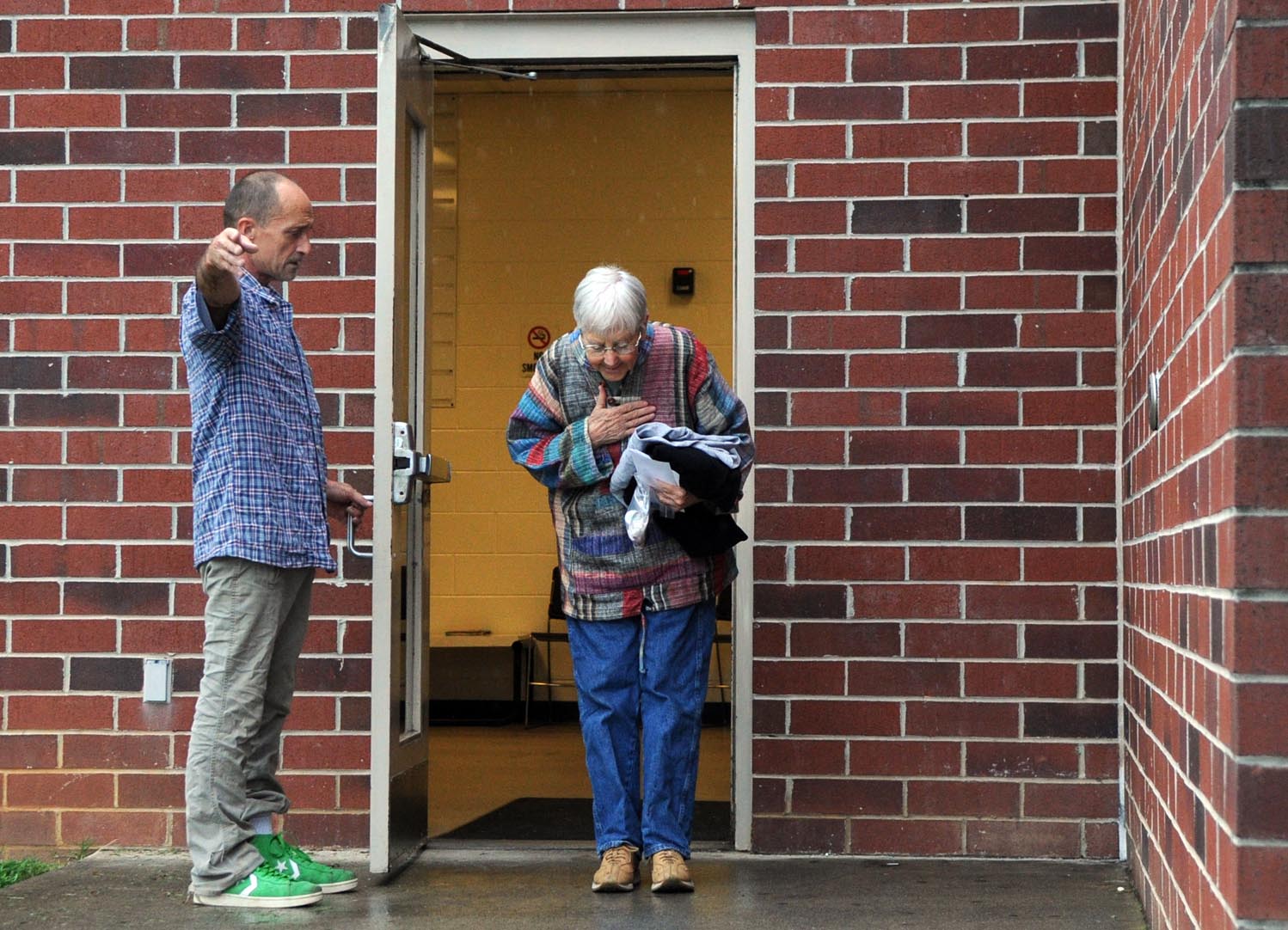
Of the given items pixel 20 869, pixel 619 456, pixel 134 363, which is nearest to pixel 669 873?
pixel 619 456

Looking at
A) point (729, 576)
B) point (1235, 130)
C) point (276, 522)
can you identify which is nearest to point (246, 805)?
point (276, 522)

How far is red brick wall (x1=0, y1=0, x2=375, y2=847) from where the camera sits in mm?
4734

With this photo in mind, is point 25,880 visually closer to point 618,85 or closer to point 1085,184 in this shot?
point 1085,184

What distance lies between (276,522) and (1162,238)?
2.11m

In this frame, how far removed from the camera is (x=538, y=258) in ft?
30.8

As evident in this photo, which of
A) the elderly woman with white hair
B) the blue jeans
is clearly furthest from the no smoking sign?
the blue jeans

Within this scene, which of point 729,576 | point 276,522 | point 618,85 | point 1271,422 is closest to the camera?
point 1271,422

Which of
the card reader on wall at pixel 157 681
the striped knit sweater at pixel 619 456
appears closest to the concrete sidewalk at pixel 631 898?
the card reader on wall at pixel 157 681

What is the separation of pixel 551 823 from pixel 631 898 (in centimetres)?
128

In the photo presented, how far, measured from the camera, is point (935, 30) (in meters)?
4.64

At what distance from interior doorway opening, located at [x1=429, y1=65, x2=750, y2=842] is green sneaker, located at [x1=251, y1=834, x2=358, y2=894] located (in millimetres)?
5063

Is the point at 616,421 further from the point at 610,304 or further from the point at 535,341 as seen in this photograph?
the point at 535,341

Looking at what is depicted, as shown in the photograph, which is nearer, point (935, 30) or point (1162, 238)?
point (1162, 238)

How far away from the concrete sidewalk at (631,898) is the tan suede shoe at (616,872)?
0.10 ft
